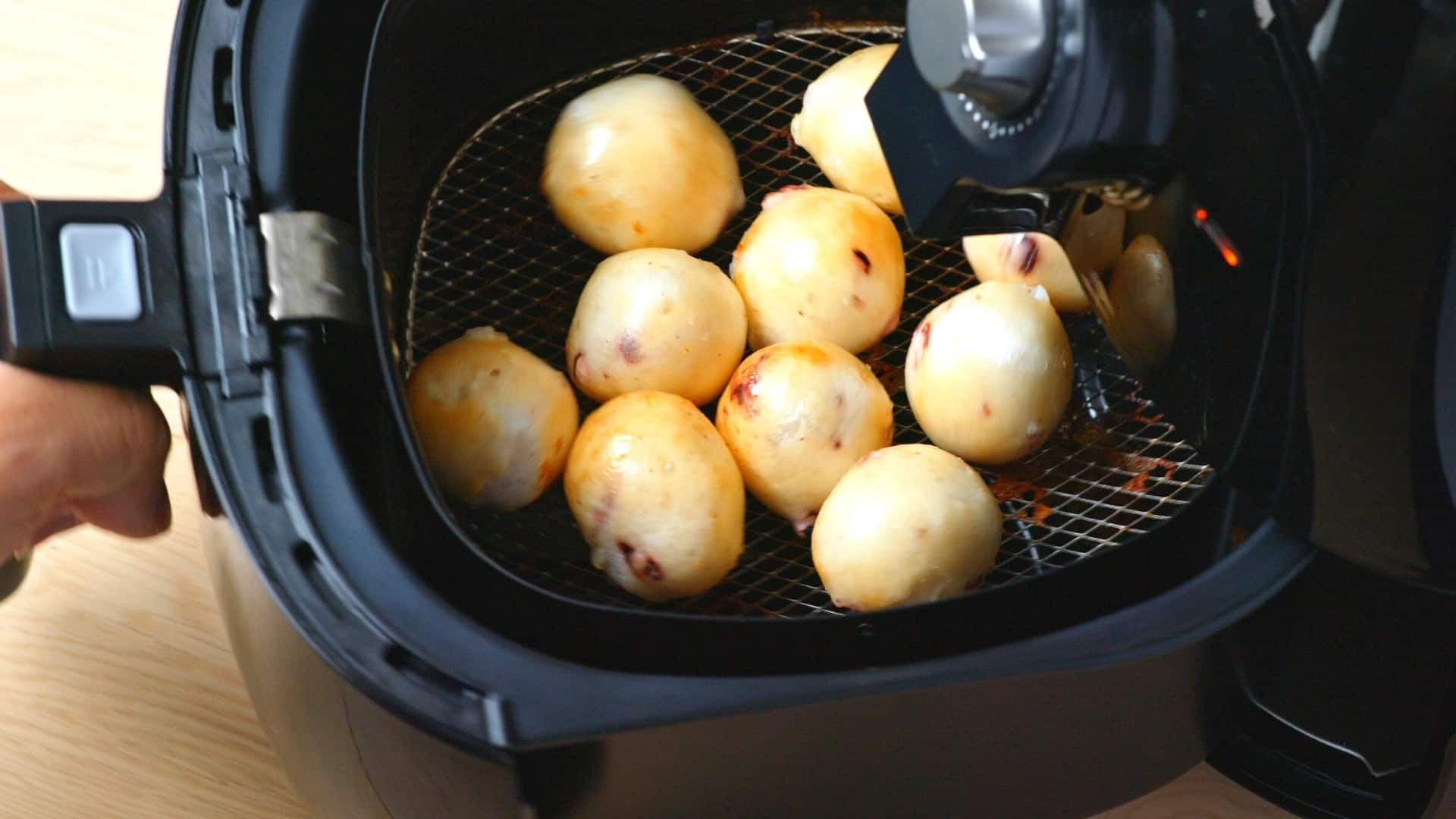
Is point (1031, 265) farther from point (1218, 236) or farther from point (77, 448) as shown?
point (77, 448)

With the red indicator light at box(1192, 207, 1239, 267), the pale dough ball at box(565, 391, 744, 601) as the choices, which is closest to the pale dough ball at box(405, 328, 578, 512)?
the pale dough ball at box(565, 391, 744, 601)

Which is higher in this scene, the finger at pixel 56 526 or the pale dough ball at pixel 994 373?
the pale dough ball at pixel 994 373

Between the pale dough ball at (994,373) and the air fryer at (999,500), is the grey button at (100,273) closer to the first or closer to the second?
the air fryer at (999,500)

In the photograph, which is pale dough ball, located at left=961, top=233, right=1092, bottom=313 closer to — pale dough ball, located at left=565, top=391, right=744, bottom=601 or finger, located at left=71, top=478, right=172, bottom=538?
pale dough ball, located at left=565, top=391, right=744, bottom=601

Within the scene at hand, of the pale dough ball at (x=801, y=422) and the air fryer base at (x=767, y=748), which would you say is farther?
the pale dough ball at (x=801, y=422)

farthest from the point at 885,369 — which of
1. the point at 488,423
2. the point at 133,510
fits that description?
the point at 133,510

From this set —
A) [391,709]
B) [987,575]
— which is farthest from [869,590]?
[391,709]

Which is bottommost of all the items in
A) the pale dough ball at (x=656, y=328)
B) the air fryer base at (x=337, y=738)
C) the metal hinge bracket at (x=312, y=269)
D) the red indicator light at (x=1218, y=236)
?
the air fryer base at (x=337, y=738)

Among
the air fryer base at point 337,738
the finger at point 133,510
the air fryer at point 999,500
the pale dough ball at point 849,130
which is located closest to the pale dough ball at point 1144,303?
the air fryer at point 999,500
